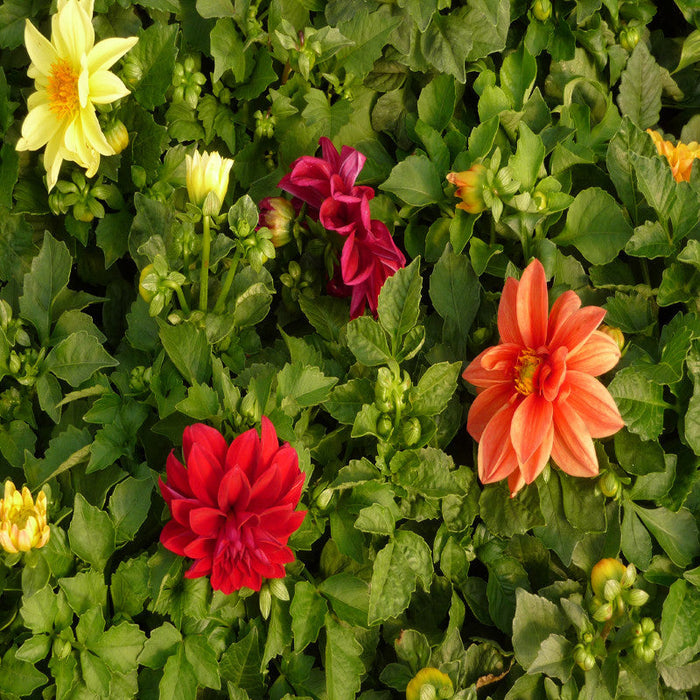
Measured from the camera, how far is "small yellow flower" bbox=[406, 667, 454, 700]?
3.04 ft

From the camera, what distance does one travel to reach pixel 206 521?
801 mm

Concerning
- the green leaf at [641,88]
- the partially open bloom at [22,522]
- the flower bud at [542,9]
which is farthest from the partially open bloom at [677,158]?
the partially open bloom at [22,522]

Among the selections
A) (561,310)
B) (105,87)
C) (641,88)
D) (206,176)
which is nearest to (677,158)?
(641,88)

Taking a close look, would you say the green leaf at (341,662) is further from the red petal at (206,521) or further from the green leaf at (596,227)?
the green leaf at (596,227)

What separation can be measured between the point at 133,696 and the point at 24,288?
0.50 meters

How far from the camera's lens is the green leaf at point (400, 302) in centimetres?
98

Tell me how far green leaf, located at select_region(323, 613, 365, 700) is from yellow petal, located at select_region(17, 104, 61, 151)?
26.4 inches

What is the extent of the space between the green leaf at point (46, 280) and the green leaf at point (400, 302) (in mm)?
403

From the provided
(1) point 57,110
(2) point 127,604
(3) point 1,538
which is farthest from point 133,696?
(1) point 57,110

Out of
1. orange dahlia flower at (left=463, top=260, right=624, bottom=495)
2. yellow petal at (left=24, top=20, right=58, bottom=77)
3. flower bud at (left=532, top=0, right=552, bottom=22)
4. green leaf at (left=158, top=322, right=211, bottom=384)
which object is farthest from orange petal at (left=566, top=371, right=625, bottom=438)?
A: yellow petal at (left=24, top=20, right=58, bottom=77)

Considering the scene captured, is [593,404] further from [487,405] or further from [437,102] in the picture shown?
[437,102]

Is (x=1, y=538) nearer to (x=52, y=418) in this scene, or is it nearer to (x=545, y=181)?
(x=52, y=418)

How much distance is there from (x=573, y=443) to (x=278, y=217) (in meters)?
0.48

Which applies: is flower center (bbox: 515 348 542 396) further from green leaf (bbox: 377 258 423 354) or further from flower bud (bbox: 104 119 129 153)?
flower bud (bbox: 104 119 129 153)
